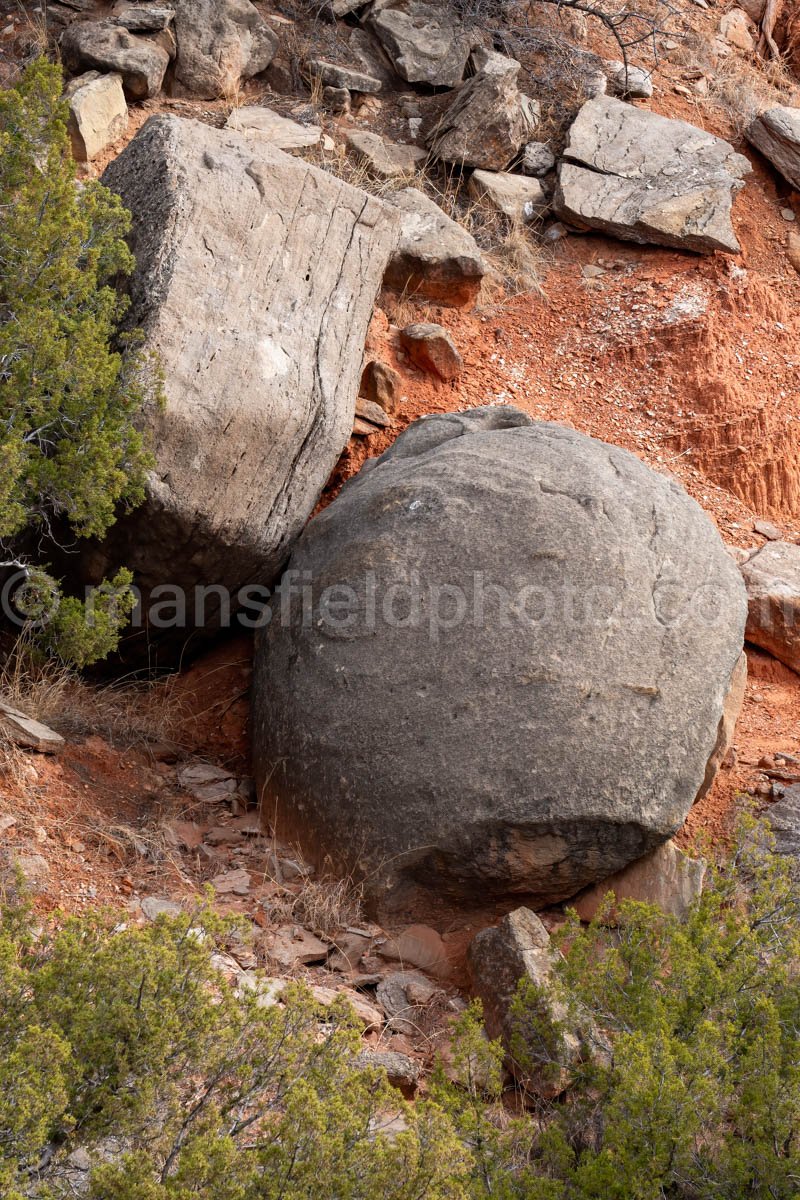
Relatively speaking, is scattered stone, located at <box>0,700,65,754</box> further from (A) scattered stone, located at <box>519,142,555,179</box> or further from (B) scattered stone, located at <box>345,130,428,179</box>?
(A) scattered stone, located at <box>519,142,555,179</box>

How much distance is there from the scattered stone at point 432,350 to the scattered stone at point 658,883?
10.4ft

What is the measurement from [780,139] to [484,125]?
220 cm

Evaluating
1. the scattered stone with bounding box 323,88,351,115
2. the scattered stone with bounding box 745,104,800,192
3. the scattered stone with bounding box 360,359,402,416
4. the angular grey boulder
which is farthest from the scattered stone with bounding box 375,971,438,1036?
the scattered stone with bounding box 745,104,800,192

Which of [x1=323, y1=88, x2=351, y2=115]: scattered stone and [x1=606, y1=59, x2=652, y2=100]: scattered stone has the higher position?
[x1=606, y1=59, x2=652, y2=100]: scattered stone

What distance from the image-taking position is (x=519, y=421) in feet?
16.8

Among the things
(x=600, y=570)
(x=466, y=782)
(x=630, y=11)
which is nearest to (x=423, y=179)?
(x=630, y=11)

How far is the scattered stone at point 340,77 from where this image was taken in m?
7.77

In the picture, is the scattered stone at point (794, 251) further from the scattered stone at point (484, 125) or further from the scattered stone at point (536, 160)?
the scattered stone at point (484, 125)

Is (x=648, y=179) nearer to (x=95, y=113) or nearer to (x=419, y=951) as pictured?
(x=95, y=113)

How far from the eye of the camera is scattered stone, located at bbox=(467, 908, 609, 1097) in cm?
319

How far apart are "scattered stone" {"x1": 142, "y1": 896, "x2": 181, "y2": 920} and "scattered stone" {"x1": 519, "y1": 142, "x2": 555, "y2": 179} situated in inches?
226

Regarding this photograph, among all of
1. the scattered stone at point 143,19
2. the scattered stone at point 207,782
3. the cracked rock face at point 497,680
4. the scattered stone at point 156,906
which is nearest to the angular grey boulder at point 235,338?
the cracked rock face at point 497,680

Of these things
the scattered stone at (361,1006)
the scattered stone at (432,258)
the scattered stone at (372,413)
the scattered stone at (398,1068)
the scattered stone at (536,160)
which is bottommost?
the scattered stone at (361,1006)

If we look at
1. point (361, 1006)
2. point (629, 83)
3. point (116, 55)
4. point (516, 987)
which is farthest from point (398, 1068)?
point (629, 83)
